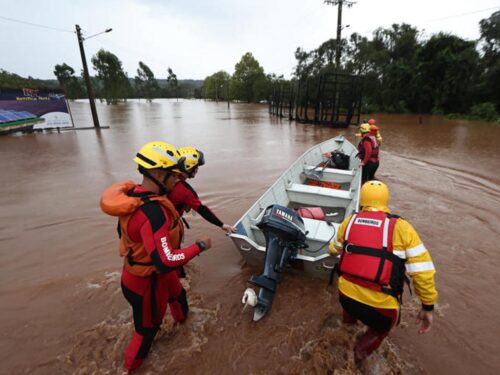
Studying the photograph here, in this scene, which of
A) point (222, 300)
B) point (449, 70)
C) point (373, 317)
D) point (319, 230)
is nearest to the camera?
point (373, 317)

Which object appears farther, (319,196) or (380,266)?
(319,196)

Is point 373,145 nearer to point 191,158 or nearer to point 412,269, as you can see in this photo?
point 412,269

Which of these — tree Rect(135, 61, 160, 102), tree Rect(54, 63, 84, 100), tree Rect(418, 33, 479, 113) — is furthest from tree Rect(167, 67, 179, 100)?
tree Rect(418, 33, 479, 113)

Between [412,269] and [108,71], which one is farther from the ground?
[108,71]

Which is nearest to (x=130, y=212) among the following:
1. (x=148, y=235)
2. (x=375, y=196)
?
(x=148, y=235)

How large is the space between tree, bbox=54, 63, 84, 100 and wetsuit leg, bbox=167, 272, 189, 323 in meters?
67.2

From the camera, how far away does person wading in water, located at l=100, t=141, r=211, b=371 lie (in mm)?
1637

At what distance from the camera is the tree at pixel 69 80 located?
2208 inches

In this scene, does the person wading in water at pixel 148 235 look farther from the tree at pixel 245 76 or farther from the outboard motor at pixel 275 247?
the tree at pixel 245 76

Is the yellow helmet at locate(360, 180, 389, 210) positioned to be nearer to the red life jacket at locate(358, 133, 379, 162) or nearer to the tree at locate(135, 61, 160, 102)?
the red life jacket at locate(358, 133, 379, 162)

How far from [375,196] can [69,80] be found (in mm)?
75961

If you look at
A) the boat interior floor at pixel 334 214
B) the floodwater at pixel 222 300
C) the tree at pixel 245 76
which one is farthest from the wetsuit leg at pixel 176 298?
the tree at pixel 245 76

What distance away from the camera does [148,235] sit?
5.33ft

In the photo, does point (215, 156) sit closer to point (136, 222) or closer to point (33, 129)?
point (136, 222)
